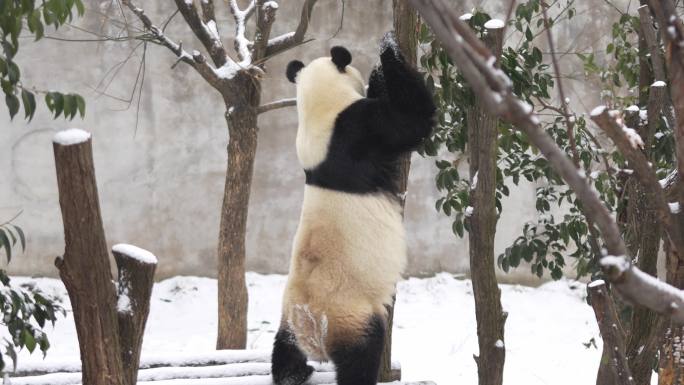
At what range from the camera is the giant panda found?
2.81 m

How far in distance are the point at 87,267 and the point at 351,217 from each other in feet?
3.22

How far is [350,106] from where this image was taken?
9.78 ft

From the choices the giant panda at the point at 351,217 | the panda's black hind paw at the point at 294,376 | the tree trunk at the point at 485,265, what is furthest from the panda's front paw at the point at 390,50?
the panda's black hind paw at the point at 294,376

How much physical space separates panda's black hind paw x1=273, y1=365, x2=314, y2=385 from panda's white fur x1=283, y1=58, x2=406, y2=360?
11.5 inches

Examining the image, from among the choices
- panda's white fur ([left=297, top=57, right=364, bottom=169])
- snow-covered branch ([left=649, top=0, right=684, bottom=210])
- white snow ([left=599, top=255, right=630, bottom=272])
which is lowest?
white snow ([left=599, top=255, right=630, bottom=272])

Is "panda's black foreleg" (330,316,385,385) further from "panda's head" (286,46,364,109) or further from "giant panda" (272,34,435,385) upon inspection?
"panda's head" (286,46,364,109)

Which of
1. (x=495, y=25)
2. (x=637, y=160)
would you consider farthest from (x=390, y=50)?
(x=637, y=160)

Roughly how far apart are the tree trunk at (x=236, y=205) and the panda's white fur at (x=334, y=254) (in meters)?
1.60

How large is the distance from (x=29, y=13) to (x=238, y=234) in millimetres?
2260

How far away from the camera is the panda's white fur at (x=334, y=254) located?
2.82 meters

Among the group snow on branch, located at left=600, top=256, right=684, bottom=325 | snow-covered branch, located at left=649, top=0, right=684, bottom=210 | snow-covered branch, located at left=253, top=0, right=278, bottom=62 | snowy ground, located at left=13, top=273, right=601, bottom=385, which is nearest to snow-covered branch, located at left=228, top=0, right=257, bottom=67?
snow-covered branch, located at left=253, top=0, right=278, bottom=62

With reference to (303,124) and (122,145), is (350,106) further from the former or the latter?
(122,145)

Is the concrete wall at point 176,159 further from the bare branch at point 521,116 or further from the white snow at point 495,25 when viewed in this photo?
the bare branch at point 521,116

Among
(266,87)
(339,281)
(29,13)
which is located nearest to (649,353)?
(339,281)
